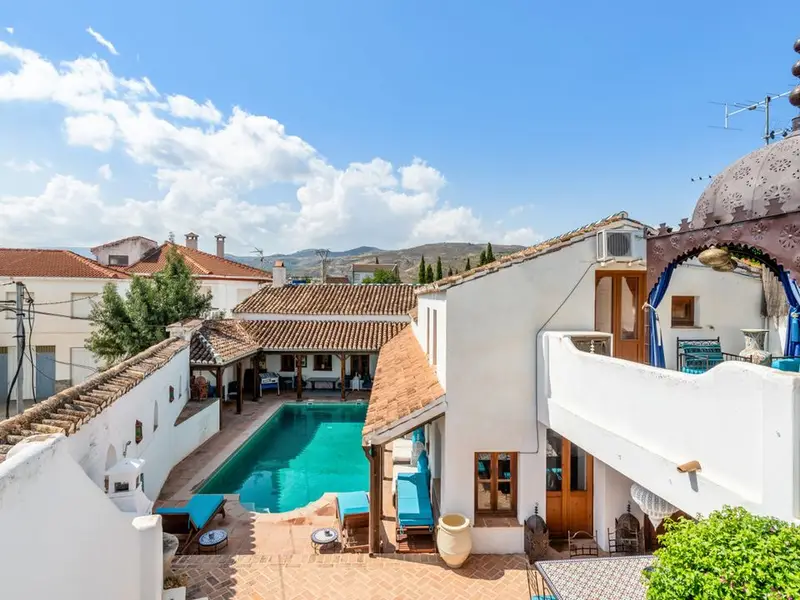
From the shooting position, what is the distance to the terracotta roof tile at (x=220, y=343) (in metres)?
21.5

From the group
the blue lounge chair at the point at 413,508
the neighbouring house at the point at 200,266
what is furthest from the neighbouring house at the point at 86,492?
the neighbouring house at the point at 200,266

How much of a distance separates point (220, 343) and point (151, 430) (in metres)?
9.85

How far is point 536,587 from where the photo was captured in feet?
26.0

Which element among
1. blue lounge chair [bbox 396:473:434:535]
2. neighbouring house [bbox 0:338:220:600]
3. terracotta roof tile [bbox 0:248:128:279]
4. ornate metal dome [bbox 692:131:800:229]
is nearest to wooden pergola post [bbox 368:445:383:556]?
blue lounge chair [bbox 396:473:434:535]

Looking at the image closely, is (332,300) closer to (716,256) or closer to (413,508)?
(413,508)

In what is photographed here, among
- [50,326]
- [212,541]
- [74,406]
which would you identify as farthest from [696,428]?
[50,326]

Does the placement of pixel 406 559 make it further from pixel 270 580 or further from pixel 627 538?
pixel 627 538

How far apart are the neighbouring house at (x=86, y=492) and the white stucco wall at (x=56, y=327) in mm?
19106

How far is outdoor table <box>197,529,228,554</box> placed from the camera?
10.8 metres

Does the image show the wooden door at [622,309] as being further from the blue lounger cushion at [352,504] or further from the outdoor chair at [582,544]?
the blue lounger cushion at [352,504]

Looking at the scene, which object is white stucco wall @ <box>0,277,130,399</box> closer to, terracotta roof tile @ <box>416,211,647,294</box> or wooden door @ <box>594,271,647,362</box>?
terracotta roof tile @ <box>416,211,647,294</box>

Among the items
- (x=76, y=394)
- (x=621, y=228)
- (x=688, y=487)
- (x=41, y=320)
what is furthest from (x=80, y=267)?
(x=688, y=487)

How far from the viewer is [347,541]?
36.4 ft

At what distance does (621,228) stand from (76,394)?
12.9 metres
